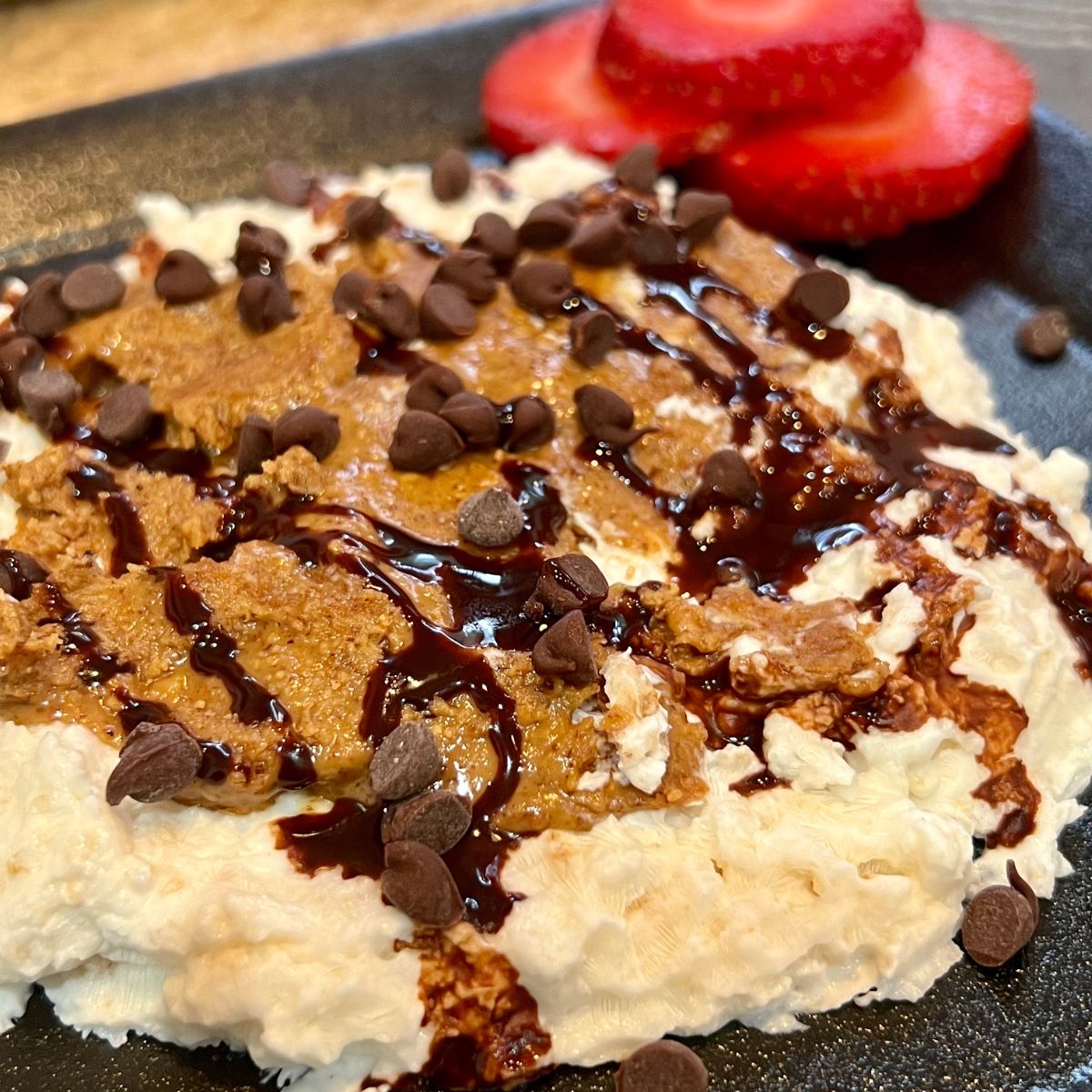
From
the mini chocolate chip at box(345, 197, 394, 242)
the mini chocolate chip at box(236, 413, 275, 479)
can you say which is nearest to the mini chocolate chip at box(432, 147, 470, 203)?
the mini chocolate chip at box(345, 197, 394, 242)

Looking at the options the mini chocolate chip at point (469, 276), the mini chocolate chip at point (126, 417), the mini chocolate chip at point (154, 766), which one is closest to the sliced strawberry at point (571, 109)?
the mini chocolate chip at point (469, 276)

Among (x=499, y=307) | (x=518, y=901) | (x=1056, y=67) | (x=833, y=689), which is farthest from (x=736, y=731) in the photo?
(x=1056, y=67)

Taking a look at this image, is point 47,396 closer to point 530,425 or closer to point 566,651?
point 530,425

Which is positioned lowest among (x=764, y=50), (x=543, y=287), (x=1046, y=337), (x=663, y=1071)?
(x=663, y=1071)

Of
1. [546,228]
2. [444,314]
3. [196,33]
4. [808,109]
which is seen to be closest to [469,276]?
[444,314]

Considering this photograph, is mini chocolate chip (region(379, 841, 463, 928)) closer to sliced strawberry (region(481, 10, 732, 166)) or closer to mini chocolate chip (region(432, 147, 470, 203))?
mini chocolate chip (region(432, 147, 470, 203))

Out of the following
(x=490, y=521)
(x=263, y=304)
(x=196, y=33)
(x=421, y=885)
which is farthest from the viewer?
(x=196, y=33)

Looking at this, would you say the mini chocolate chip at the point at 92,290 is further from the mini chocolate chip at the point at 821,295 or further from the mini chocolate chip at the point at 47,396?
the mini chocolate chip at the point at 821,295

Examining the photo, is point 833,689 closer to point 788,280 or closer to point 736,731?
point 736,731
